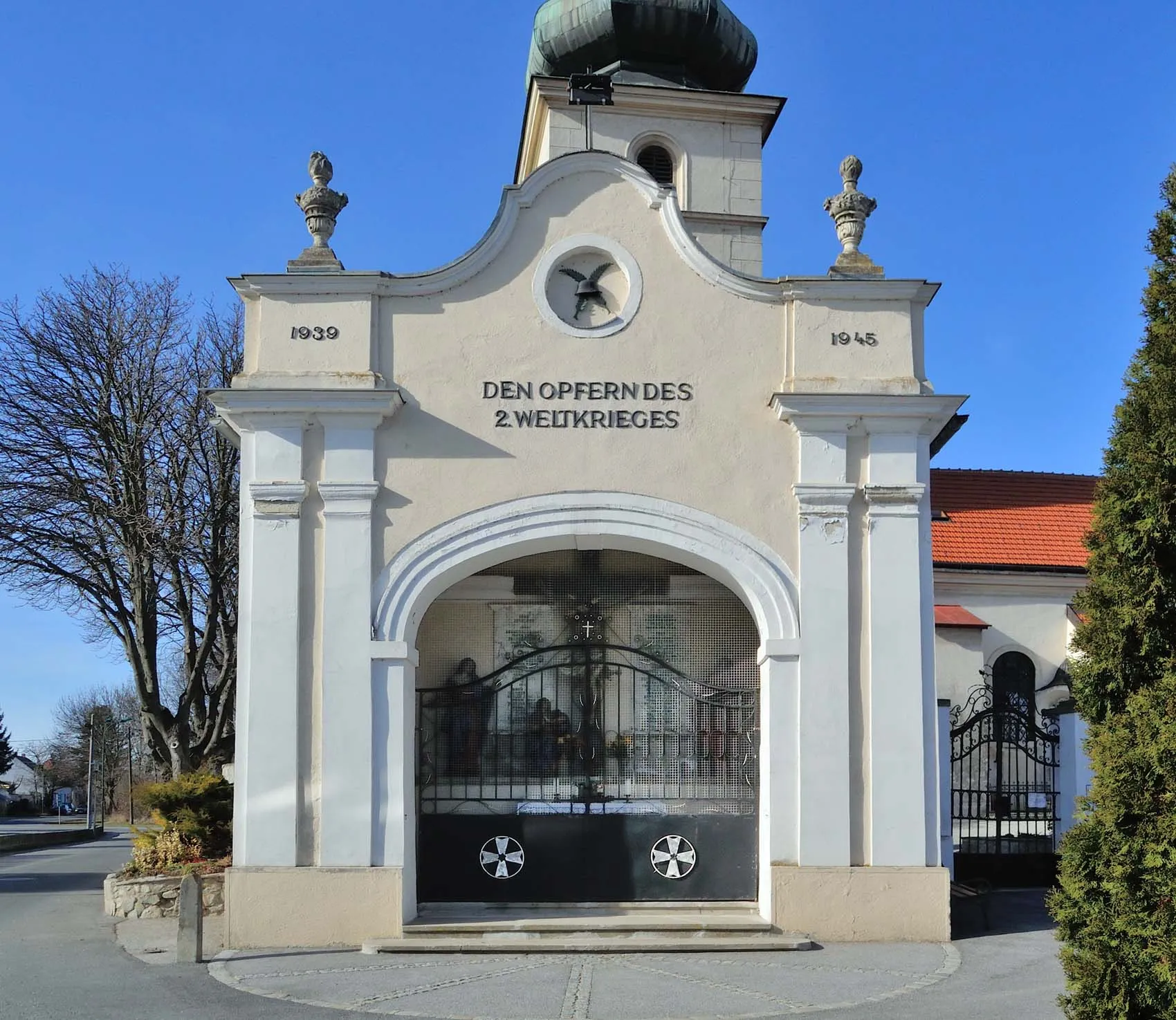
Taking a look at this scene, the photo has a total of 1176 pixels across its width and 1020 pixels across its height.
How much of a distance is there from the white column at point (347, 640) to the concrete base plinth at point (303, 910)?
0.27 meters

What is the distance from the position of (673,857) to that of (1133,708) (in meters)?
6.40

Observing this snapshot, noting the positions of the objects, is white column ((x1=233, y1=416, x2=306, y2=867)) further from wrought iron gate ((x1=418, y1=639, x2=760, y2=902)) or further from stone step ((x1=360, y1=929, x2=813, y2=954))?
wrought iron gate ((x1=418, y1=639, x2=760, y2=902))

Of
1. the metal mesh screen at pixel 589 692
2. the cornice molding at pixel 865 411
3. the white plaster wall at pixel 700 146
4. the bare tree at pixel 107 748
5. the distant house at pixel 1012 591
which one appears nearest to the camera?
the cornice molding at pixel 865 411

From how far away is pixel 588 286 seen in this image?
13.3m

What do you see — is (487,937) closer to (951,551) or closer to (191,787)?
(191,787)

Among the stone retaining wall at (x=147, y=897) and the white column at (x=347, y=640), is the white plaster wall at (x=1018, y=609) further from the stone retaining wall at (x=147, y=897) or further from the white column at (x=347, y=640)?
the stone retaining wall at (x=147, y=897)

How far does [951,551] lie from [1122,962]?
16.4 m

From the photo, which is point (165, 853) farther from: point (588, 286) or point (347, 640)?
point (588, 286)

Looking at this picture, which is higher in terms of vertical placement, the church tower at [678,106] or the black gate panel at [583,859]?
the church tower at [678,106]

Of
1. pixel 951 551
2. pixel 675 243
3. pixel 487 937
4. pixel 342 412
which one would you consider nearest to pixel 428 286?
pixel 342 412

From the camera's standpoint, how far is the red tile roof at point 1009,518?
23.7 meters

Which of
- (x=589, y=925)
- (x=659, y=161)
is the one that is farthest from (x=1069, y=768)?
(x=659, y=161)

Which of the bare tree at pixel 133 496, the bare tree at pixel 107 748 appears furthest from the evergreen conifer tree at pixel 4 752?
the bare tree at pixel 133 496

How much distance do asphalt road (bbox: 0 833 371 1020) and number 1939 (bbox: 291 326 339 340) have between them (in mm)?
5793
